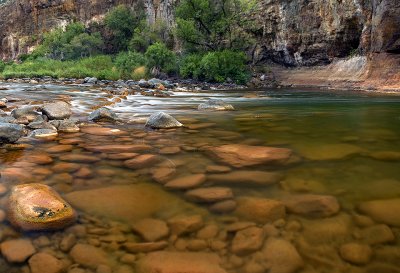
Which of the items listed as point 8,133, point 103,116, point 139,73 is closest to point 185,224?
point 8,133

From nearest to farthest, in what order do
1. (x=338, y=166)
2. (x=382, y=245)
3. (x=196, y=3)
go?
(x=382, y=245)
(x=338, y=166)
(x=196, y=3)

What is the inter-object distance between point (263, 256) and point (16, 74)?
2978cm

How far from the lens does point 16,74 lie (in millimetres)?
26734

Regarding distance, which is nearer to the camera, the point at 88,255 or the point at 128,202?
the point at 88,255

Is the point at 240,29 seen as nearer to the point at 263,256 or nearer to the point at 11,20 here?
the point at 263,256

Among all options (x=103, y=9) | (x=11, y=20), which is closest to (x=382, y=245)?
(x=103, y=9)

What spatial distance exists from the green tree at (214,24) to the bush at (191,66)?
154 centimetres

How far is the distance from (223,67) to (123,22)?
22.3 m

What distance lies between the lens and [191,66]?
2134 centimetres

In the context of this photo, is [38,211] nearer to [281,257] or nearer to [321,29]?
[281,257]

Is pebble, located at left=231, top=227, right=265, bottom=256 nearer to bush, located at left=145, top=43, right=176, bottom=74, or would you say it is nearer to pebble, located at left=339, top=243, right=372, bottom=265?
pebble, located at left=339, top=243, right=372, bottom=265

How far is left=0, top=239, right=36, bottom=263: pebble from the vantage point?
161 cm

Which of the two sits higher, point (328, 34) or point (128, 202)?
point (328, 34)

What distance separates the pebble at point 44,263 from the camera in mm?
1546
